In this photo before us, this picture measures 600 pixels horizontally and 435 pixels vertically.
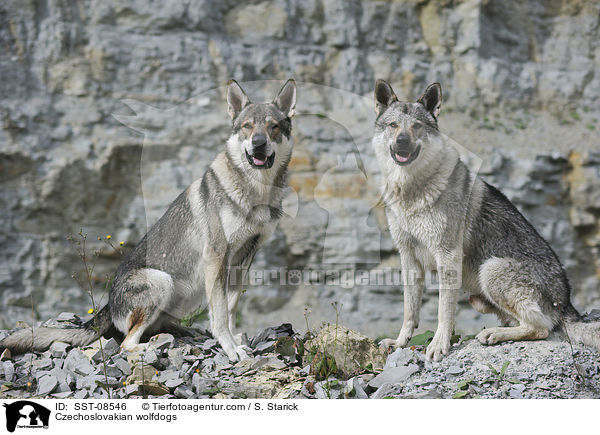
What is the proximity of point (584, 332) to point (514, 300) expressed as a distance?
0.71 metres

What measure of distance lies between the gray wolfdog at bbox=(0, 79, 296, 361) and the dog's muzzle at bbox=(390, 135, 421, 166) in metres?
1.02

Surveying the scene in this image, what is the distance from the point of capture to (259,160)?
4.75 metres

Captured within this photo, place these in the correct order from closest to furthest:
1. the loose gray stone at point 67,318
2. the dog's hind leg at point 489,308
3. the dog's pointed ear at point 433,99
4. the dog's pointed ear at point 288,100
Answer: the dog's pointed ear at point 433,99
the dog's pointed ear at point 288,100
the dog's hind leg at point 489,308
the loose gray stone at point 67,318

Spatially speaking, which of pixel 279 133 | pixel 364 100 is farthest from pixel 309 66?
pixel 279 133

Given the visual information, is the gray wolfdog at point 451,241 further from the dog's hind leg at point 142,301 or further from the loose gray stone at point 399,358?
the dog's hind leg at point 142,301

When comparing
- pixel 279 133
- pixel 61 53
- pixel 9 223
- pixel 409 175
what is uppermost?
pixel 61 53

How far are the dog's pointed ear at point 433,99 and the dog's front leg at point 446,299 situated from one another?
133cm

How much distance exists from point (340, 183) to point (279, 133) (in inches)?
187

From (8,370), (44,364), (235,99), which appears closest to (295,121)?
(235,99)

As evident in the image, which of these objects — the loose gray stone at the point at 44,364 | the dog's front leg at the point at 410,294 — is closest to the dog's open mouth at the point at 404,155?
the dog's front leg at the point at 410,294

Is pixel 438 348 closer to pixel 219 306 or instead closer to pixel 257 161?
pixel 219 306

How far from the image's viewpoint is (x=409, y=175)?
492cm

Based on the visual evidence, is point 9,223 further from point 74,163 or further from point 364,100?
point 364,100

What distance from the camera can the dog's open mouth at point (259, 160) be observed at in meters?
4.75
